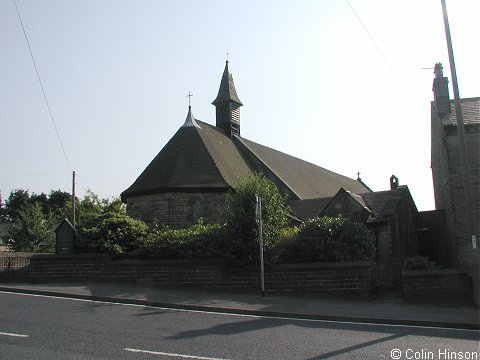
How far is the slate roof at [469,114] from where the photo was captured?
1889 cm

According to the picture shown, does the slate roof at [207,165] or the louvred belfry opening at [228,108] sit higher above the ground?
the louvred belfry opening at [228,108]

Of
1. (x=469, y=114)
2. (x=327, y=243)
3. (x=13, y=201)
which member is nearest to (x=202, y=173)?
(x=327, y=243)

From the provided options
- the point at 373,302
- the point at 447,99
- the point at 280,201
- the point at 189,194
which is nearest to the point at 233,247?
the point at 280,201

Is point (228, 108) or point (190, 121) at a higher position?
point (228, 108)

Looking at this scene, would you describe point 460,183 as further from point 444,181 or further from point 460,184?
point 444,181

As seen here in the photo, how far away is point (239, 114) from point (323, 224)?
25312mm

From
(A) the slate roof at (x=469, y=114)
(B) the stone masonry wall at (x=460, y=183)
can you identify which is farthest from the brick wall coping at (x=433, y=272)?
(A) the slate roof at (x=469, y=114)

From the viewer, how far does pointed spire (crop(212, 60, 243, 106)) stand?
126 ft

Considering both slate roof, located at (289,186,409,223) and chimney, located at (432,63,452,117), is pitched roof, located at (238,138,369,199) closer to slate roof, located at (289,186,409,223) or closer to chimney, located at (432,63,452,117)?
slate roof, located at (289,186,409,223)

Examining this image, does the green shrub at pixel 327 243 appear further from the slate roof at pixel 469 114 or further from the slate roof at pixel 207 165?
the slate roof at pixel 469 114

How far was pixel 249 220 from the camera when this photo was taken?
1499 cm

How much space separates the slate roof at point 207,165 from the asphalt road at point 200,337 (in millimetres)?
11276

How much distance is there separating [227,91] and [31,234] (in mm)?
19516

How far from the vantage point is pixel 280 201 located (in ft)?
52.6
